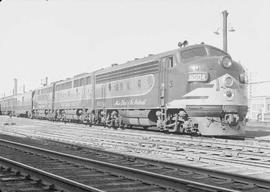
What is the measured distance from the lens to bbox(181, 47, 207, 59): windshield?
16.5 m

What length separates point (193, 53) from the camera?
16.6 metres

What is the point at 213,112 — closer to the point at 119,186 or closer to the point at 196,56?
the point at 196,56

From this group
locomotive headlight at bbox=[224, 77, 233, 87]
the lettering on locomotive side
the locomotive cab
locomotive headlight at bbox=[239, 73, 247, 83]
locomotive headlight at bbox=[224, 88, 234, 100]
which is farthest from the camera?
the lettering on locomotive side

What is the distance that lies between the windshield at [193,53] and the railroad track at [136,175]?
6.47 m

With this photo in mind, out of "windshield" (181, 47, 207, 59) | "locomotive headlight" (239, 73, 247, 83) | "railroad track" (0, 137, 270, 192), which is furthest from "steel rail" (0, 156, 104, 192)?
"locomotive headlight" (239, 73, 247, 83)

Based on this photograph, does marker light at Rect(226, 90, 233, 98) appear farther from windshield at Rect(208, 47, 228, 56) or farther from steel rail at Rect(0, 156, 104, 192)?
steel rail at Rect(0, 156, 104, 192)

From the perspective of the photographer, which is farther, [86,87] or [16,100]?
[16,100]

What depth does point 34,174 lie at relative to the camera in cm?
852

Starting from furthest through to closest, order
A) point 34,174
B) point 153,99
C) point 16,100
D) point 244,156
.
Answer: point 16,100
point 153,99
point 244,156
point 34,174

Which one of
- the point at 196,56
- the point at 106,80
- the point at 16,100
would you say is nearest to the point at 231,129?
the point at 196,56

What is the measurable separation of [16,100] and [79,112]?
95.2 ft

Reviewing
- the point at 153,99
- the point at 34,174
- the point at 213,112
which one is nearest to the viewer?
the point at 34,174

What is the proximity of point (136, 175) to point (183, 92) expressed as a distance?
8.31 m

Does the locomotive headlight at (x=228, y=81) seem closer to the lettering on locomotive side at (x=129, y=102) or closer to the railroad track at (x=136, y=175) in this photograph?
the lettering on locomotive side at (x=129, y=102)
